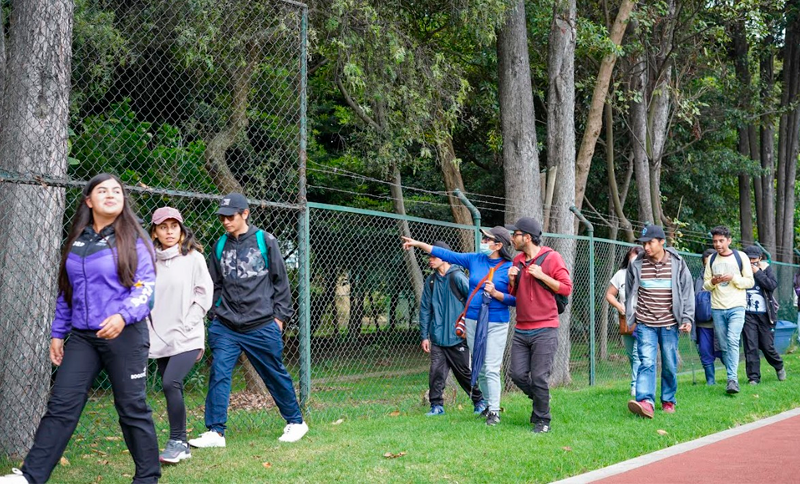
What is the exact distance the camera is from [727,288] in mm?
11234

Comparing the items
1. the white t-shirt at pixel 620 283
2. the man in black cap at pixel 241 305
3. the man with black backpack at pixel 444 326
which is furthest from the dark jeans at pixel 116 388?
the white t-shirt at pixel 620 283

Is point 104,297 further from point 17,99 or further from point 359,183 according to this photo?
point 359,183

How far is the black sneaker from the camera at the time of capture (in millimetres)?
7656

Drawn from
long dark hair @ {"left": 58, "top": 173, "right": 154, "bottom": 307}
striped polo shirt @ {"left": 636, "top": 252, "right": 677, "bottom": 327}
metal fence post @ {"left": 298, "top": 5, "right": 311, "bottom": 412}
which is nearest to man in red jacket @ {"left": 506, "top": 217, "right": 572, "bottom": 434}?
striped polo shirt @ {"left": 636, "top": 252, "right": 677, "bottom": 327}

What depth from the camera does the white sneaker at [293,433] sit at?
23.6 ft

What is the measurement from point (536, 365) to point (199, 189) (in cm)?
600

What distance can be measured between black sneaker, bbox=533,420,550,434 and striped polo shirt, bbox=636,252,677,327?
80.5 inches

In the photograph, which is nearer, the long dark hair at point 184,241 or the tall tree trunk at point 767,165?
the long dark hair at point 184,241

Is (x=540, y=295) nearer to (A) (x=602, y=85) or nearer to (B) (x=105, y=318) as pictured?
(B) (x=105, y=318)

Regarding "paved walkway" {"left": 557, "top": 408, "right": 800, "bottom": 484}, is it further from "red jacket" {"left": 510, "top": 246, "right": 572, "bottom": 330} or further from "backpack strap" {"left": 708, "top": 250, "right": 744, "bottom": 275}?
"backpack strap" {"left": 708, "top": 250, "right": 744, "bottom": 275}

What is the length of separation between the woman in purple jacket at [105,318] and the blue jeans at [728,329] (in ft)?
26.3

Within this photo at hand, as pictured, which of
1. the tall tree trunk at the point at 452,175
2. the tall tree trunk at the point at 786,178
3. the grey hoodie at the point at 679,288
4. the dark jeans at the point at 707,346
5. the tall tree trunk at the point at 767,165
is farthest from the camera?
the tall tree trunk at the point at 786,178

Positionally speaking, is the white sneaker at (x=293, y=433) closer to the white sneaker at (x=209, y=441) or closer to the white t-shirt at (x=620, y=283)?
the white sneaker at (x=209, y=441)

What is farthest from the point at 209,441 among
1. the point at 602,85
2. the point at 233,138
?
the point at 602,85
